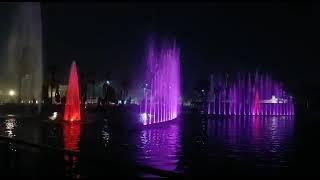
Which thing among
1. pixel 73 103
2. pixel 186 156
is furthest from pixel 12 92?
pixel 186 156

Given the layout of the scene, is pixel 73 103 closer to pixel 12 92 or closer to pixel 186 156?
pixel 186 156

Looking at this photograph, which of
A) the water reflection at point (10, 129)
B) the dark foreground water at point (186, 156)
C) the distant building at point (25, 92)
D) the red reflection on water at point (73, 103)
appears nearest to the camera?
the dark foreground water at point (186, 156)

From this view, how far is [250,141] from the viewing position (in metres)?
24.8

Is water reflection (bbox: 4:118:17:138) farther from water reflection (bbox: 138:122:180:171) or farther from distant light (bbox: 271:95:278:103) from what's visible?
distant light (bbox: 271:95:278:103)

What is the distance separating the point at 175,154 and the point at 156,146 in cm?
286

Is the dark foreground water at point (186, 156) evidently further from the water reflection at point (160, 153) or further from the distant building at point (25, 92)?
the distant building at point (25, 92)

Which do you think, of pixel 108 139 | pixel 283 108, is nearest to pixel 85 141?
pixel 108 139

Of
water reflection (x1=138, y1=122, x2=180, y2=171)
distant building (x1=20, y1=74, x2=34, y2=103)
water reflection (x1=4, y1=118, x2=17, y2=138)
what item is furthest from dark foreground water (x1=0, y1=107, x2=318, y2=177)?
distant building (x1=20, y1=74, x2=34, y2=103)

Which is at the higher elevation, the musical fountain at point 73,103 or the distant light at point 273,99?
the distant light at point 273,99

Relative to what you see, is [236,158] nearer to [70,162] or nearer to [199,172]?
[199,172]

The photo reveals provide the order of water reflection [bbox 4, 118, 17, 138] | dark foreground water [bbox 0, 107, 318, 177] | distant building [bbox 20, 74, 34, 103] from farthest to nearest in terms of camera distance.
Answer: distant building [bbox 20, 74, 34, 103] → water reflection [bbox 4, 118, 17, 138] → dark foreground water [bbox 0, 107, 318, 177]

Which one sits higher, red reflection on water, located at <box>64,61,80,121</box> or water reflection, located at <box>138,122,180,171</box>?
red reflection on water, located at <box>64,61,80,121</box>

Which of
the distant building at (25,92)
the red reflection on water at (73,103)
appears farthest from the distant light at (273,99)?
the red reflection on water at (73,103)

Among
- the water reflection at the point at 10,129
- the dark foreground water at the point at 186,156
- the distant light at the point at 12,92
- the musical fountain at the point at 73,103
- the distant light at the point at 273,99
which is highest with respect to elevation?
the distant light at the point at 12,92
